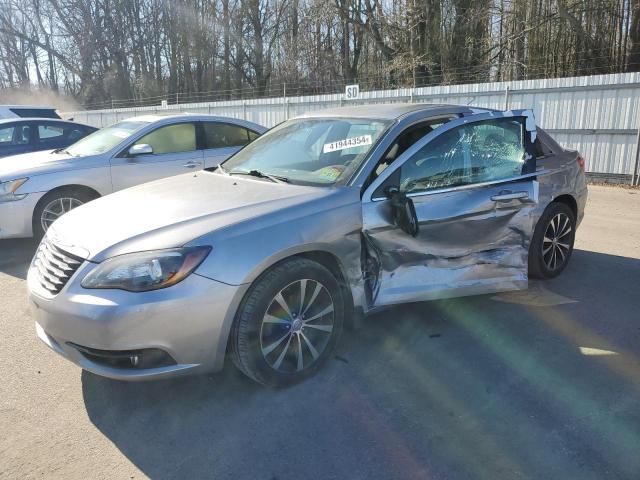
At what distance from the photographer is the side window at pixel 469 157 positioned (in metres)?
3.65

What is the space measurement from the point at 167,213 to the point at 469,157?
2260 mm

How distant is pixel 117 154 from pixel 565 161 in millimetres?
5101

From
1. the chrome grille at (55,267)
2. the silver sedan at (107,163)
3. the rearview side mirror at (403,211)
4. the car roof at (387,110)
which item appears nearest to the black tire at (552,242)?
the car roof at (387,110)

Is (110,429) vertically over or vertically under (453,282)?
under

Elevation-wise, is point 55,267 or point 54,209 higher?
point 55,267

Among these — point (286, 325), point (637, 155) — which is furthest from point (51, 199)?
point (637, 155)

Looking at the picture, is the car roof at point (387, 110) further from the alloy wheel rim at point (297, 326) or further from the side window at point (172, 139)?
the side window at point (172, 139)

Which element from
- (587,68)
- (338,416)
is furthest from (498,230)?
(587,68)

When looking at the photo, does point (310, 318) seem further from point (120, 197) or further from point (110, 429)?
point (120, 197)

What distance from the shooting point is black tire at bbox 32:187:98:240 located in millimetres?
5934

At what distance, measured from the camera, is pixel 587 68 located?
52.7 feet

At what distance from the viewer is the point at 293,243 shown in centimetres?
299

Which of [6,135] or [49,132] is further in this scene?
[49,132]

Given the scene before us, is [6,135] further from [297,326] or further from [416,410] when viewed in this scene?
[416,410]
